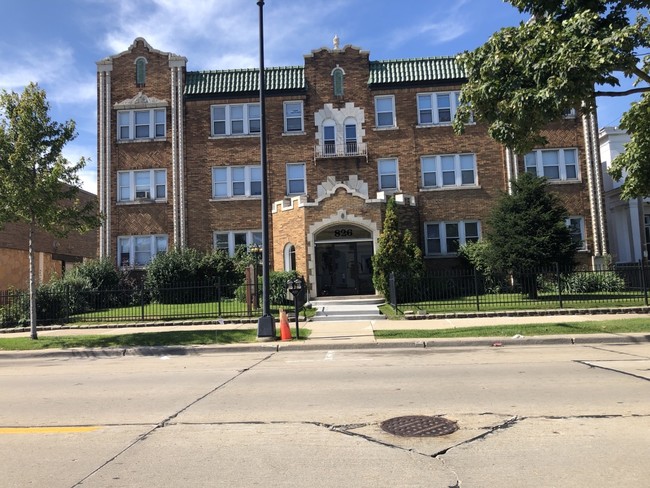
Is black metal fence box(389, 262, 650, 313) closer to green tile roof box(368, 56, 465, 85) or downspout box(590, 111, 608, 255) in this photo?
downspout box(590, 111, 608, 255)

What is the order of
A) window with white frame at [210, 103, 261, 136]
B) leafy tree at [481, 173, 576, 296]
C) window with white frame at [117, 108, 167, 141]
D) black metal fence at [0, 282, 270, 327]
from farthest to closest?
window with white frame at [117, 108, 167, 141]
window with white frame at [210, 103, 261, 136]
leafy tree at [481, 173, 576, 296]
black metal fence at [0, 282, 270, 327]

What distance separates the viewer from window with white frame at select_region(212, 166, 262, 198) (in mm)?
27406

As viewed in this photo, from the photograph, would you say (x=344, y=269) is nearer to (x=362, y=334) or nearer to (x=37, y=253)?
(x=362, y=334)

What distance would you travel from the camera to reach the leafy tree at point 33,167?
14906 mm

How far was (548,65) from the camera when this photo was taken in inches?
423

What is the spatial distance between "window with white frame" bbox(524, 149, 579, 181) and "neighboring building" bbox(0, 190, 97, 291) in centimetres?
2487

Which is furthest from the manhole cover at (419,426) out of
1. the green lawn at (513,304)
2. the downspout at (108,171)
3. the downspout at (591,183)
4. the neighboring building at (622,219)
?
the downspout at (108,171)

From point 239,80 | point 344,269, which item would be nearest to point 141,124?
point 239,80

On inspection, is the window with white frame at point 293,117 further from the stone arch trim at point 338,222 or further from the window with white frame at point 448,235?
the window with white frame at point 448,235

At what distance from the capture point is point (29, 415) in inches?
273

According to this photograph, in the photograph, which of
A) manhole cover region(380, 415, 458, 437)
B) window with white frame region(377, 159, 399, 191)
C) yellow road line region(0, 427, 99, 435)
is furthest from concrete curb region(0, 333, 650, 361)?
window with white frame region(377, 159, 399, 191)

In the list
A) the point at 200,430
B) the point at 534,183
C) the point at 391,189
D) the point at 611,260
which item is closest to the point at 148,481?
the point at 200,430

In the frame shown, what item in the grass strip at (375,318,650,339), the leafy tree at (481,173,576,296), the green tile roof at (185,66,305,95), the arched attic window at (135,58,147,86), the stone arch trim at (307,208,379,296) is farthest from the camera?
the arched attic window at (135,58,147,86)

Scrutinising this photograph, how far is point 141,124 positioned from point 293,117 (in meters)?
7.94
